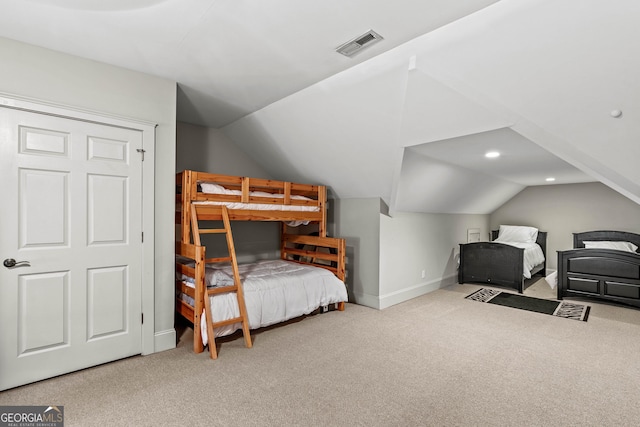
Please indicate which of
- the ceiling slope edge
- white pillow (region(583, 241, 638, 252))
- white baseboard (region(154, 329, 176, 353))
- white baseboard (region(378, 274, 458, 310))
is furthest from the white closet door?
white pillow (region(583, 241, 638, 252))

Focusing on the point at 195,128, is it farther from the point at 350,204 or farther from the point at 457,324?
the point at 457,324

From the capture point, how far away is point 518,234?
21.5 ft

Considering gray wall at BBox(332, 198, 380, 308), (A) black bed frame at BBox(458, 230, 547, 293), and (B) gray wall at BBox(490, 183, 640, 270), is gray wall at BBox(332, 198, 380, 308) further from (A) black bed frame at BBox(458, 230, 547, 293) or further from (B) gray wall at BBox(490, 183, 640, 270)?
(B) gray wall at BBox(490, 183, 640, 270)

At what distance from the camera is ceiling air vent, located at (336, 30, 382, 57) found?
2.26 metres

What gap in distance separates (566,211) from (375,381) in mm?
6095

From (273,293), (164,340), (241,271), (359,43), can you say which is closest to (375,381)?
(273,293)

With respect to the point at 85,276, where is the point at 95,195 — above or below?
above

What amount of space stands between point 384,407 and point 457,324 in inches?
76.9

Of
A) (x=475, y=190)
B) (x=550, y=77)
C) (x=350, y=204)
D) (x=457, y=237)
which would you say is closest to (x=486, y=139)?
(x=550, y=77)

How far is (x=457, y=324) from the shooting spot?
12.2 ft

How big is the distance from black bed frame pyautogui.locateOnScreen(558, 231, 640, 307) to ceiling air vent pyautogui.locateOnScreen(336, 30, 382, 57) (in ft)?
14.3

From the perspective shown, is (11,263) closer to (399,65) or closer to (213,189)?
(213,189)

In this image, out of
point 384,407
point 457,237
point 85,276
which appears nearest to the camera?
point 384,407
